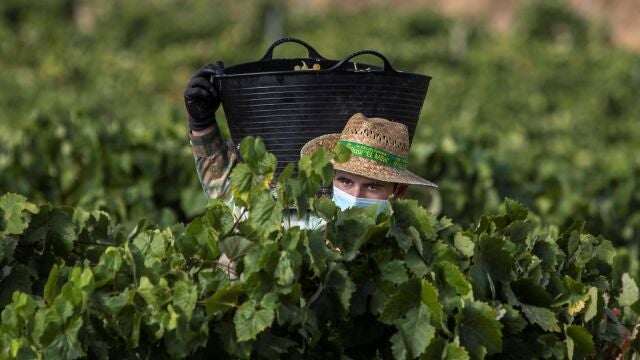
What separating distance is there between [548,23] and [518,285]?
34.3 meters

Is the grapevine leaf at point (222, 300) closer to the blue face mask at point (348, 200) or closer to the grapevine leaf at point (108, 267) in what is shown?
the grapevine leaf at point (108, 267)

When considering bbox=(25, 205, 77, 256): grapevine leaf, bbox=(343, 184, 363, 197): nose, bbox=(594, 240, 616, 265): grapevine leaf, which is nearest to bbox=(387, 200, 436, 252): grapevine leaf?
bbox=(343, 184, 363, 197): nose

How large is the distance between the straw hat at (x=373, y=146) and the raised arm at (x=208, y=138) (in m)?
0.37

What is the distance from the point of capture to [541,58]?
3131 centimetres

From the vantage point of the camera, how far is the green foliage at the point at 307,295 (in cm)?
351

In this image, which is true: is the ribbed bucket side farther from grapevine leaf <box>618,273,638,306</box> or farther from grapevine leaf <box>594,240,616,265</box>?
grapevine leaf <box>618,273,638,306</box>

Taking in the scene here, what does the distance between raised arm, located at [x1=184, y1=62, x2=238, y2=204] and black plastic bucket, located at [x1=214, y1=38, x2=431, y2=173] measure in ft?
0.17

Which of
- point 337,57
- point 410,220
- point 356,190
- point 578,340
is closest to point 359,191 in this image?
point 356,190

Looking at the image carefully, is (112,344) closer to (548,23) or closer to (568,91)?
(568,91)

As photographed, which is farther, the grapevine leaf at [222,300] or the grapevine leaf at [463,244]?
the grapevine leaf at [463,244]

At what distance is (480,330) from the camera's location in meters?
3.58

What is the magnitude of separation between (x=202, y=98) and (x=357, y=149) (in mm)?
576

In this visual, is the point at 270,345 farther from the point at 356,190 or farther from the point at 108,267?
the point at 356,190

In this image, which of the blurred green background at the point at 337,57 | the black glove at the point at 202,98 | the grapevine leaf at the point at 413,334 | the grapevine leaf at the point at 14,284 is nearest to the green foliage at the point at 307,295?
the grapevine leaf at the point at 413,334
